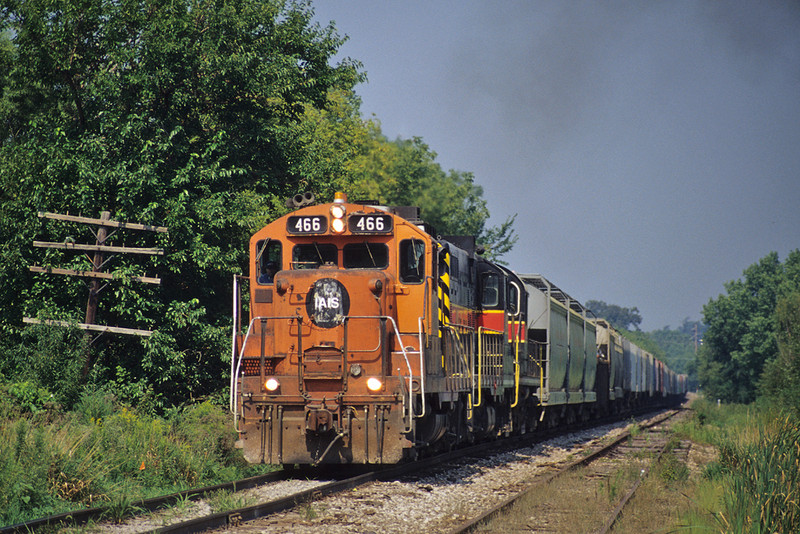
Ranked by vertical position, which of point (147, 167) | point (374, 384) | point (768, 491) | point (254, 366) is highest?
point (147, 167)

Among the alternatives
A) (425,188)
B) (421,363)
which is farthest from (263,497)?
(425,188)

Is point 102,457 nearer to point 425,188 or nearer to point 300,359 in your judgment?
point 300,359

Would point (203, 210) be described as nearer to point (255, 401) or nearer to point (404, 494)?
point (255, 401)

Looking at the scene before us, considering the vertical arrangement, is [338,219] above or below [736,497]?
above

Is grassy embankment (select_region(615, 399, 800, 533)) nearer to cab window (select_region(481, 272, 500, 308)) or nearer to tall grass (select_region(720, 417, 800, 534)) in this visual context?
tall grass (select_region(720, 417, 800, 534))

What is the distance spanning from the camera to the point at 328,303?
12477 millimetres

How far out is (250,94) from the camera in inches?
882

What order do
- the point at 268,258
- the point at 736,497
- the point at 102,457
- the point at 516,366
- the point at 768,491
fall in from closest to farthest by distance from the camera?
the point at 768,491
the point at 736,497
the point at 102,457
the point at 268,258
the point at 516,366

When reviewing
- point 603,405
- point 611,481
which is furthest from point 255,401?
point 603,405

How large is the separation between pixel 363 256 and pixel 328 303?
108cm

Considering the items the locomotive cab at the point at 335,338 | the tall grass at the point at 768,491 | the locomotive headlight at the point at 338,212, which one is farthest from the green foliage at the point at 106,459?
the tall grass at the point at 768,491

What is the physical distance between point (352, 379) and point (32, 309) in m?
9.45

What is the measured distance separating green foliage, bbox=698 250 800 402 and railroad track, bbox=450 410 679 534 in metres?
76.8

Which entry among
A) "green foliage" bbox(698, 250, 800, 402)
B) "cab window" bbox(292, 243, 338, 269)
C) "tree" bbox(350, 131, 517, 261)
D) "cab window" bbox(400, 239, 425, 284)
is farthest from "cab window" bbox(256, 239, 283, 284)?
"green foliage" bbox(698, 250, 800, 402)
